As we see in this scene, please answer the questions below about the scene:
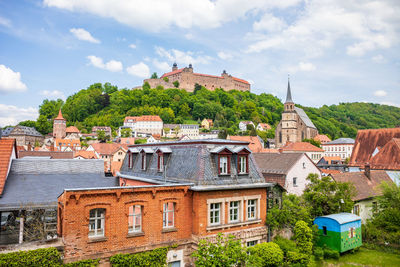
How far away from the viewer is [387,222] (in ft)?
83.7

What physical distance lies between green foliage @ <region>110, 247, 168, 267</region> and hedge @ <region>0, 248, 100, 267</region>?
6.48 feet

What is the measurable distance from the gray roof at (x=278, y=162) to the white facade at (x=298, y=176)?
1.64 feet

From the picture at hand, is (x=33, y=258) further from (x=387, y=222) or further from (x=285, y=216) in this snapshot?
(x=387, y=222)

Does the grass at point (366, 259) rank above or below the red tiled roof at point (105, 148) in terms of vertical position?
below

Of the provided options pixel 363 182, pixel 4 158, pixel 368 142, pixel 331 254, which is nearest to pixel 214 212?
pixel 331 254

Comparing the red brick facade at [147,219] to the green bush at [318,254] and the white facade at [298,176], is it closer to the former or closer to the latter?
the green bush at [318,254]

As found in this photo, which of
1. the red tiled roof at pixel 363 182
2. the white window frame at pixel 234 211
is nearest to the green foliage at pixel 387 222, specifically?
the red tiled roof at pixel 363 182

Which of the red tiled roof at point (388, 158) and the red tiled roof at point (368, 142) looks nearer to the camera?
the red tiled roof at point (388, 158)

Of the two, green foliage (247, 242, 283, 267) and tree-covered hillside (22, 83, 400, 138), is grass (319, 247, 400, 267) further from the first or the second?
tree-covered hillside (22, 83, 400, 138)

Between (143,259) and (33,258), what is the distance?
199 inches

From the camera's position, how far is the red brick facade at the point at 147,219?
14.2 meters

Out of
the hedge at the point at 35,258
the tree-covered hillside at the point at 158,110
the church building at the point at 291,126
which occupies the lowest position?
the hedge at the point at 35,258

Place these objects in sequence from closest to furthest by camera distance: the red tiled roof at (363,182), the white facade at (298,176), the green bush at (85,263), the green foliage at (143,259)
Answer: the green bush at (85,263), the green foliage at (143,259), the red tiled roof at (363,182), the white facade at (298,176)

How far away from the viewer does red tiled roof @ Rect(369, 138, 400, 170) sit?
129ft
